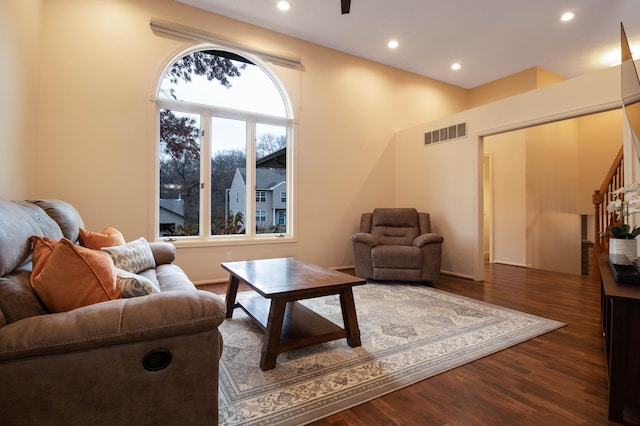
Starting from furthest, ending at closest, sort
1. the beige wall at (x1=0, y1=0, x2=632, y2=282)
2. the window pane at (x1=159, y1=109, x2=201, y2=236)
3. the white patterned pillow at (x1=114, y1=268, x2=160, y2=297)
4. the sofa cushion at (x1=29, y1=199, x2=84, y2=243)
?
the window pane at (x1=159, y1=109, x2=201, y2=236) < the beige wall at (x1=0, y1=0, x2=632, y2=282) < the sofa cushion at (x1=29, y1=199, x2=84, y2=243) < the white patterned pillow at (x1=114, y1=268, x2=160, y2=297)

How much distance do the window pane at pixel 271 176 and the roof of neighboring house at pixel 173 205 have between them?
3.39 ft

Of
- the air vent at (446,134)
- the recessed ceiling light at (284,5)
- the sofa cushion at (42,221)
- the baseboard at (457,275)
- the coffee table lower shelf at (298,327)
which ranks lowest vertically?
the baseboard at (457,275)

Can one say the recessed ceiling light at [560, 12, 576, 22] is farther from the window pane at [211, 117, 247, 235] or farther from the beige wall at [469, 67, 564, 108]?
the window pane at [211, 117, 247, 235]

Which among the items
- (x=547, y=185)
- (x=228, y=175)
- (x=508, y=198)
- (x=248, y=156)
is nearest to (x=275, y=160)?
(x=248, y=156)

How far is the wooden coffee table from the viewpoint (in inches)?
76.5

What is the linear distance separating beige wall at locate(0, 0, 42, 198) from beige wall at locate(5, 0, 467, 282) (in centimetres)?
3

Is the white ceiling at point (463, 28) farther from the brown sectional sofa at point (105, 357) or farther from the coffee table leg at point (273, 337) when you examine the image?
the brown sectional sofa at point (105, 357)

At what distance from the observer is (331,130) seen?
16.8 feet

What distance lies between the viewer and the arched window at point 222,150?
161 inches

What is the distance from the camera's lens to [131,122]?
373 centimetres

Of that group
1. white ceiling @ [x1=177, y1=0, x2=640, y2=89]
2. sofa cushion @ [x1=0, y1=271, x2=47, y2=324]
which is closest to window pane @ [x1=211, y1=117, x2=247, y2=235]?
white ceiling @ [x1=177, y1=0, x2=640, y2=89]

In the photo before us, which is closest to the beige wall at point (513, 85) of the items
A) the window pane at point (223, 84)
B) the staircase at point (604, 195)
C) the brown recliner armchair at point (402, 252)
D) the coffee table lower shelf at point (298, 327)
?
the staircase at point (604, 195)

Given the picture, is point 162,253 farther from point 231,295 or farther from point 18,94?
point 18,94

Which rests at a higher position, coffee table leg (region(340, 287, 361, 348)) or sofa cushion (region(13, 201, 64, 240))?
sofa cushion (region(13, 201, 64, 240))
